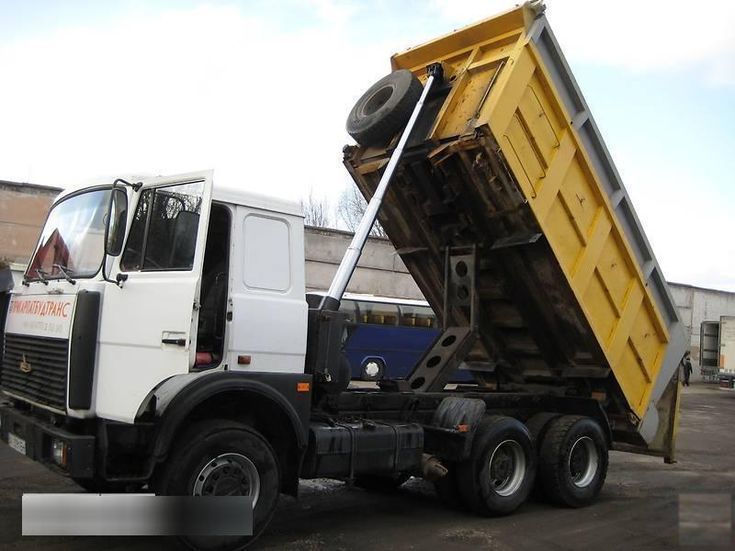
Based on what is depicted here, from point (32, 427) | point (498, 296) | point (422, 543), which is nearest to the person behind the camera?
point (32, 427)

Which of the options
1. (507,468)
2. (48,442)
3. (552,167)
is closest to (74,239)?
(48,442)

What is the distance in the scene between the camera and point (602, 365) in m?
7.36

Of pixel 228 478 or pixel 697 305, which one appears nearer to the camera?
pixel 228 478

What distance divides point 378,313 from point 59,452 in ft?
50.7

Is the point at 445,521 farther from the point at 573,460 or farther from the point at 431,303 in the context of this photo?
the point at 431,303

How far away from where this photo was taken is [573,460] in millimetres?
7363

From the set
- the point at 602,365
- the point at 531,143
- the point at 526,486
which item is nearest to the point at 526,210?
the point at 531,143

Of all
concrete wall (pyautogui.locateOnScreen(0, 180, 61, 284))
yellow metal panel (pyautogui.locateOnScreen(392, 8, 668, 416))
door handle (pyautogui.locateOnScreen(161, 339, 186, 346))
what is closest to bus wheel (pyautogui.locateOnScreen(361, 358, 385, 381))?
yellow metal panel (pyautogui.locateOnScreen(392, 8, 668, 416))

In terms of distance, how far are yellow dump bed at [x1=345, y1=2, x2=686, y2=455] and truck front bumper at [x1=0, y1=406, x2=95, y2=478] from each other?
3.82 metres

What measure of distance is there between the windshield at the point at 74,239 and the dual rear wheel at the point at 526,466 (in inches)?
144

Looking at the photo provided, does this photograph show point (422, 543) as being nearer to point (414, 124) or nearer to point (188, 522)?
point (188, 522)

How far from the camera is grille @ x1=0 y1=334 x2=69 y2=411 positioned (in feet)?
16.3

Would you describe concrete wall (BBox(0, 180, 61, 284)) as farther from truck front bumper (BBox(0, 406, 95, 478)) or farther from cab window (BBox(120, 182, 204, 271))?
cab window (BBox(120, 182, 204, 271))

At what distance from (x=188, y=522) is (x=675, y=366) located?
572 cm
